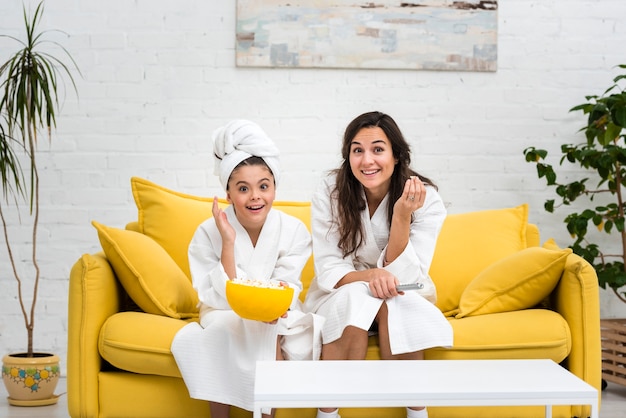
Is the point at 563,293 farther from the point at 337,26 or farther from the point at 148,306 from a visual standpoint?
the point at 337,26

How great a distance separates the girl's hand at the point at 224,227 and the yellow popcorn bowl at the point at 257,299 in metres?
0.42

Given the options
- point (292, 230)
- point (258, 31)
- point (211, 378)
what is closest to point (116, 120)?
point (258, 31)

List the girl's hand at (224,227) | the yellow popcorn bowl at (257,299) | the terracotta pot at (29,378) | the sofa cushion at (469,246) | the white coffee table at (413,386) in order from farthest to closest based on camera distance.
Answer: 1. the terracotta pot at (29,378)
2. the sofa cushion at (469,246)
3. the girl's hand at (224,227)
4. the yellow popcorn bowl at (257,299)
5. the white coffee table at (413,386)

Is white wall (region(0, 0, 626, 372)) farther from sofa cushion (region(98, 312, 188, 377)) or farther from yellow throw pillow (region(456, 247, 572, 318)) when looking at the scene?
sofa cushion (region(98, 312, 188, 377))

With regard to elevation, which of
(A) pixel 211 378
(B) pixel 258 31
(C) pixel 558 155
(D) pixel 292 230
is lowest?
(A) pixel 211 378

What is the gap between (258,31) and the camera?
3742 mm

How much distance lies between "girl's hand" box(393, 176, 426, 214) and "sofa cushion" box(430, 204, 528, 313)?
524mm

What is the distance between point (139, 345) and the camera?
98.6 inches

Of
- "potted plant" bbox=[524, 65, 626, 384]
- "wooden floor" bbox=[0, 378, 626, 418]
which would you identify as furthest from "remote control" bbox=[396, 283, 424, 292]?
"potted plant" bbox=[524, 65, 626, 384]

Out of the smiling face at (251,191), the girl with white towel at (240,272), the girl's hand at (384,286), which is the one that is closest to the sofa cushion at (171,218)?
the girl with white towel at (240,272)

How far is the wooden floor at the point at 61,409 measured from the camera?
10.0 feet

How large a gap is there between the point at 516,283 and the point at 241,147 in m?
1.00

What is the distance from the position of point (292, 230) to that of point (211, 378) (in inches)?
24.5

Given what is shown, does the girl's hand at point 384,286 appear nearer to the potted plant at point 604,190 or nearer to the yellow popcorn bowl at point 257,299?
the yellow popcorn bowl at point 257,299
